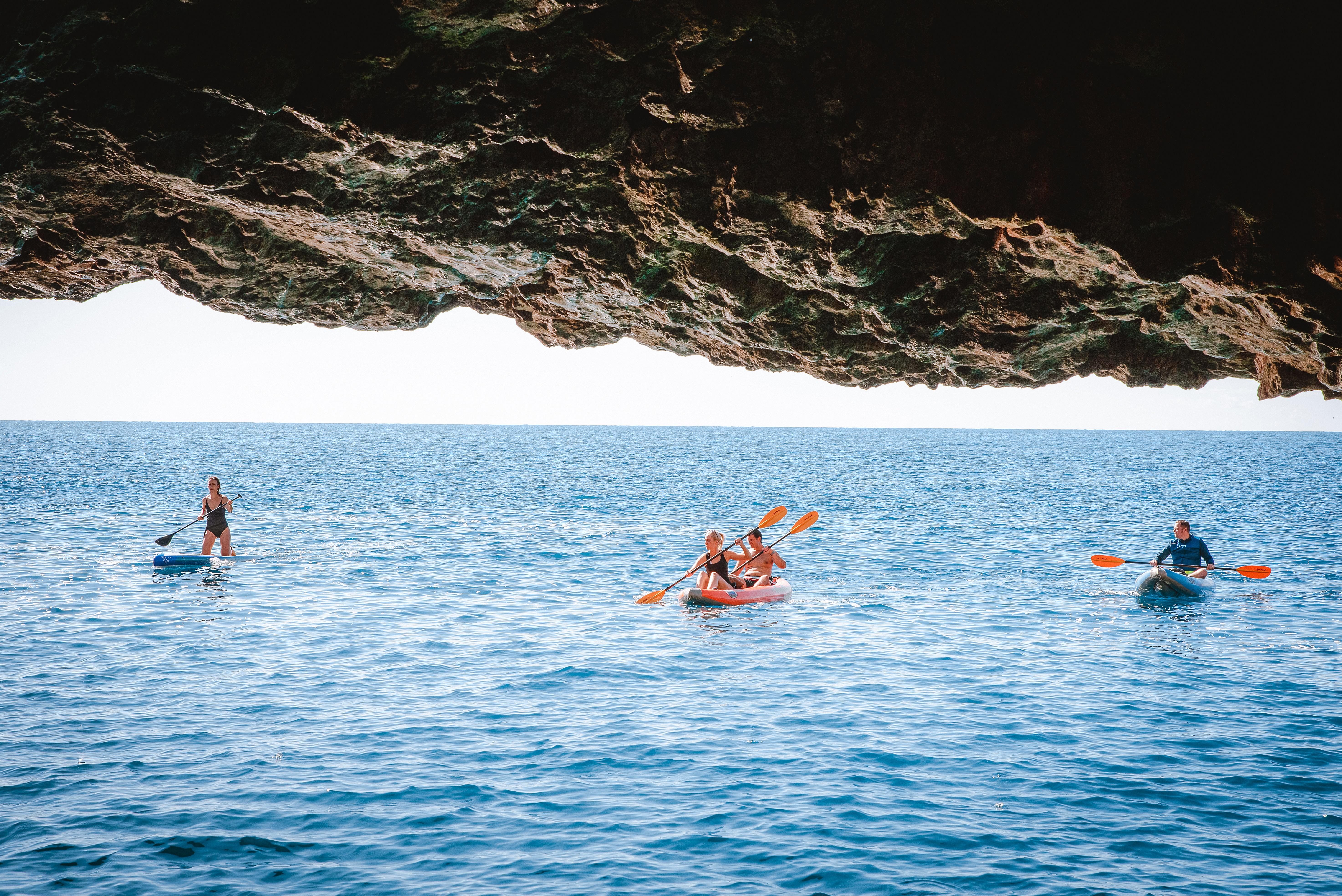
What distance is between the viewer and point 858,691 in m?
12.5

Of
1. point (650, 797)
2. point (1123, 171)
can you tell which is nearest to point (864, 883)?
point (650, 797)

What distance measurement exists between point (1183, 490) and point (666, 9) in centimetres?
6567

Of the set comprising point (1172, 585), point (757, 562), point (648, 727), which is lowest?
point (648, 727)

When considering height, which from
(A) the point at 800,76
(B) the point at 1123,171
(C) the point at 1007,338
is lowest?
(C) the point at 1007,338

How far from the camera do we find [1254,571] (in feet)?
67.7

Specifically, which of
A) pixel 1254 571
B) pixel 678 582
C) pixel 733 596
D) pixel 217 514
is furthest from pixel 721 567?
pixel 217 514

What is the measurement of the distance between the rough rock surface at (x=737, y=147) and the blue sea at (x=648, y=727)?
213 inches

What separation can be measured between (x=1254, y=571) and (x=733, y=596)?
12.6m

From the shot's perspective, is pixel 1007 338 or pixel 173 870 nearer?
pixel 173 870

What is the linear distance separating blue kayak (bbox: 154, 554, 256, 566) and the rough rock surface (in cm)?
1103

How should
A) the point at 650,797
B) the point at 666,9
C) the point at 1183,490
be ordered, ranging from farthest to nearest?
the point at 1183,490, the point at 650,797, the point at 666,9

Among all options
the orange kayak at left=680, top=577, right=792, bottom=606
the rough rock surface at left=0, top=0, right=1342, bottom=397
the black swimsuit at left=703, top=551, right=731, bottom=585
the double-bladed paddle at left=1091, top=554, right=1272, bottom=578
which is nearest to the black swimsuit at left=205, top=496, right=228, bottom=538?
the rough rock surface at left=0, top=0, right=1342, bottom=397

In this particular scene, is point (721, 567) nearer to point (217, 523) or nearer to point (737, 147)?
point (737, 147)

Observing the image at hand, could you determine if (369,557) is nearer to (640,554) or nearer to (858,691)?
(640,554)
